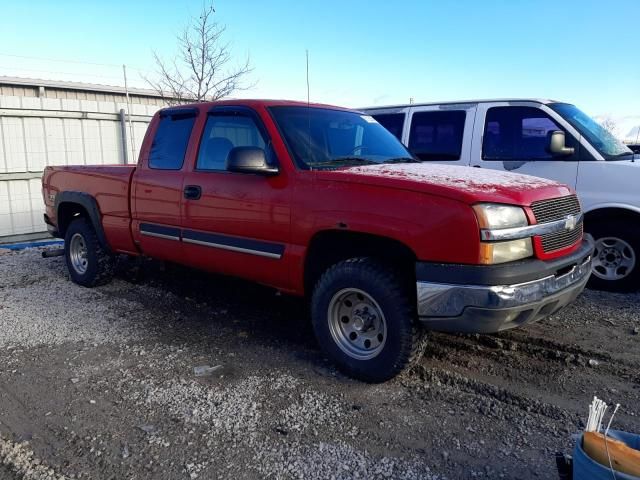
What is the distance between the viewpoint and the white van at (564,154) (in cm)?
553

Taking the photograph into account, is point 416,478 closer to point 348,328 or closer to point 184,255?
point 348,328

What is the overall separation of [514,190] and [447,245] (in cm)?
64

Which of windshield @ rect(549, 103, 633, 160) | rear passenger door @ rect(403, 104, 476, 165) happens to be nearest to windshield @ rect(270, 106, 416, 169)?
rear passenger door @ rect(403, 104, 476, 165)

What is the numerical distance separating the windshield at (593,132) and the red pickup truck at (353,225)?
2.07m

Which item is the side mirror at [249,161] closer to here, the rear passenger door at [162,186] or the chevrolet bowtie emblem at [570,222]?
the rear passenger door at [162,186]

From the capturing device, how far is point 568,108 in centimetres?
602

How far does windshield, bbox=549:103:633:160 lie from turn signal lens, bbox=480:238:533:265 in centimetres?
315

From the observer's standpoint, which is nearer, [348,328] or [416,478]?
[416,478]

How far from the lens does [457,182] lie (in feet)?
11.0

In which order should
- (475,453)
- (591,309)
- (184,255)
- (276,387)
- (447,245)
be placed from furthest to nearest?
1. (591,309)
2. (184,255)
3. (276,387)
4. (447,245)
5. (475,453)

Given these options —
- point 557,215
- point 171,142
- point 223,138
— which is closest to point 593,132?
point 557,215

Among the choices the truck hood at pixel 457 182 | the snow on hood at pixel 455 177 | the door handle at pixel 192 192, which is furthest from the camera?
the door handle at pixel 192 192

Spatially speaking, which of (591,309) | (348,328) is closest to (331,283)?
(348,328)

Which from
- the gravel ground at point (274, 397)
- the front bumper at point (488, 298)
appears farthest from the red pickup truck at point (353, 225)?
the gravel ground at point (274, 397)
